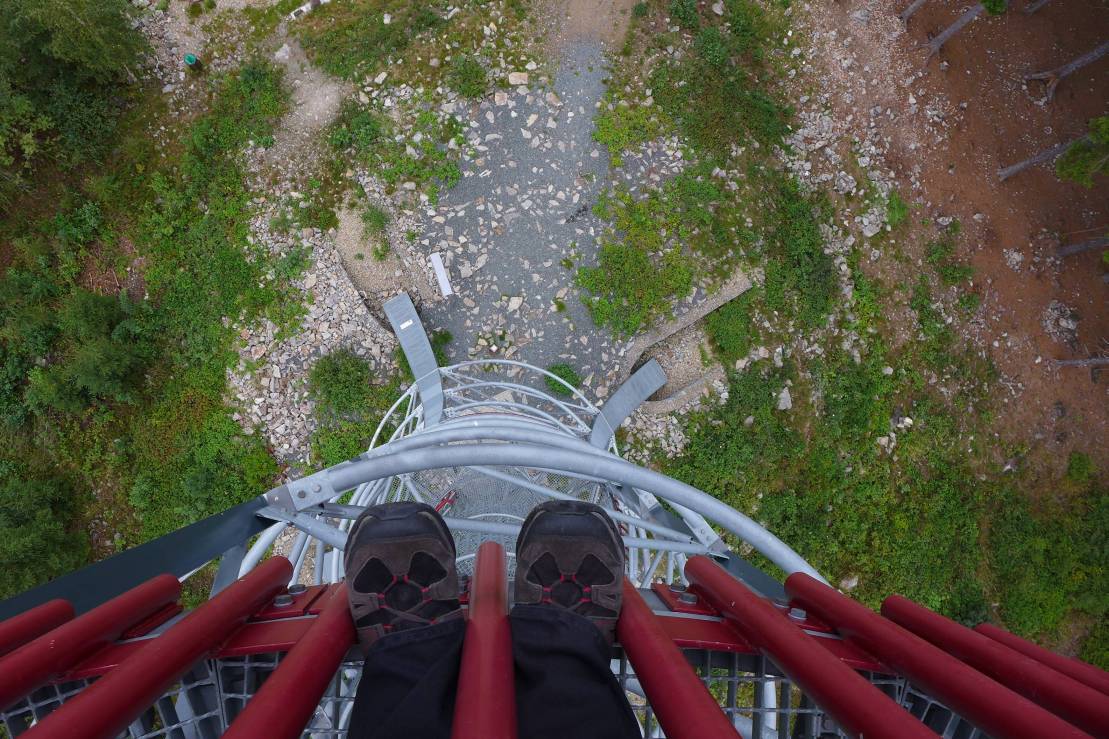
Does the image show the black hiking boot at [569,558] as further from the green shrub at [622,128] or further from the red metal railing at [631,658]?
the green shrub at [622,128]

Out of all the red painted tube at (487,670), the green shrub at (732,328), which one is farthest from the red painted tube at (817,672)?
the green shrub at (732,328)

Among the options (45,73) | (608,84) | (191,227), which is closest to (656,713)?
(608,84)

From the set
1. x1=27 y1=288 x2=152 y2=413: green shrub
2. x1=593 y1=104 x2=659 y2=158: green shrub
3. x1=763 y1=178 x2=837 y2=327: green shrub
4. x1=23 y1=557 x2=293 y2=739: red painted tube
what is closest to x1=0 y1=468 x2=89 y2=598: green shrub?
x1=27 y1=288 x2=152 y2=413: green shrub

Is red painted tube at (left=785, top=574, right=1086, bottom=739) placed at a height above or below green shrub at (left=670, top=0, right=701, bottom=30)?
below

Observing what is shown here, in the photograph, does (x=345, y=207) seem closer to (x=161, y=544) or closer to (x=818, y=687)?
(x=161, y=544)

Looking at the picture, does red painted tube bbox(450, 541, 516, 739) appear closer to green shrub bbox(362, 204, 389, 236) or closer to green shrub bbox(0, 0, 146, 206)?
green shrub bbox(362, 204, 389, 236)

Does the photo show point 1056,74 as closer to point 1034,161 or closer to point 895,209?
point 1034,161

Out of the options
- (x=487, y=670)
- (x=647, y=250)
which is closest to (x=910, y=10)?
(x=647, y=250)
